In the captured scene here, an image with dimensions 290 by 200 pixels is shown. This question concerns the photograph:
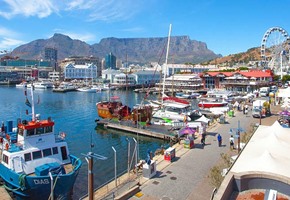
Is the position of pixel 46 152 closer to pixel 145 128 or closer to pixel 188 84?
pixel 145 128

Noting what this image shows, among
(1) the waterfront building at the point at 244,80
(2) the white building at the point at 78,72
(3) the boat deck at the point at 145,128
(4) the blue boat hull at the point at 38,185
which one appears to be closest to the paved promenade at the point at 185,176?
(4) the blue boat hull at the point at 38,185

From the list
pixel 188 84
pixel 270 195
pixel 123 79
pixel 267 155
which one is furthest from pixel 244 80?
pixel 270 195

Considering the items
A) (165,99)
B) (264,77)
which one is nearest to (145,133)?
(165,99)

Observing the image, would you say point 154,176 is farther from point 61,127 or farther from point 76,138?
point 61,127

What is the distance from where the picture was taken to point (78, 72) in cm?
17650

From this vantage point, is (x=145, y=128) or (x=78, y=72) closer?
(x=145, y=128)

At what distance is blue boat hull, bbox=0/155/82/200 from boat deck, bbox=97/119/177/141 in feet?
53.9

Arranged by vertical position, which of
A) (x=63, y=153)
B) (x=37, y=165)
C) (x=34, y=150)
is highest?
(x=34, y=150)

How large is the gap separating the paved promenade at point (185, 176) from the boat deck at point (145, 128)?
7676mm

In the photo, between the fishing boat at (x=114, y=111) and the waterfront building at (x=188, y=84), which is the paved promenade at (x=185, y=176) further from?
Answer: the waterfront building at (x=188, y=84)

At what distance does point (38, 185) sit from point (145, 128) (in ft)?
67.2

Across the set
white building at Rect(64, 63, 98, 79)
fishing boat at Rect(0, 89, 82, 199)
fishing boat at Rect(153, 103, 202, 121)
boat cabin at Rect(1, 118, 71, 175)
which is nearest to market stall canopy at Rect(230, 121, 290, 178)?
fishing boat at Rect(0, 89, 82, 199)

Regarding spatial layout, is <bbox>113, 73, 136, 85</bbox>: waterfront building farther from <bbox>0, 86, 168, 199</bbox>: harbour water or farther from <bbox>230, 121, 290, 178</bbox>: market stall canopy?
<bbox>230, 121, 290, 178</bbox>: market stall canopy

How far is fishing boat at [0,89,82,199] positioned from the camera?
51.8 ft
